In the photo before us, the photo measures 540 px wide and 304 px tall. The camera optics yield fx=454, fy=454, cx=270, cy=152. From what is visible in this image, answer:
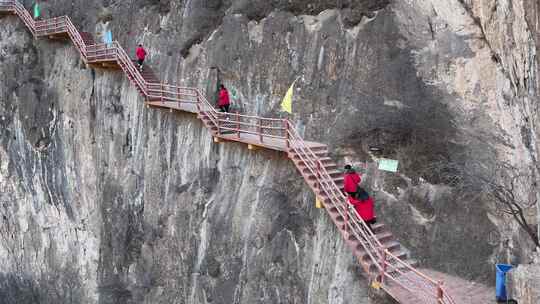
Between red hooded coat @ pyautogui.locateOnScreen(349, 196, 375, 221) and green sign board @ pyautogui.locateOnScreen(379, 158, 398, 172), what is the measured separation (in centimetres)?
150

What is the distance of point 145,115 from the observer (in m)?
19.7

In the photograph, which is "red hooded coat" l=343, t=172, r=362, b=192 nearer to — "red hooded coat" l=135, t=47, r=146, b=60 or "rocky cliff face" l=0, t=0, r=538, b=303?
"rocky cliff face" l=0, t=0, r=538, b=303

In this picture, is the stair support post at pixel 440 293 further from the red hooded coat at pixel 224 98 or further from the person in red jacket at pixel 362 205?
the red hooded coat at pixel 224 98

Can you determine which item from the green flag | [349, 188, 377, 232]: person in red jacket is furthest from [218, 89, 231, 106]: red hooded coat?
the green flag

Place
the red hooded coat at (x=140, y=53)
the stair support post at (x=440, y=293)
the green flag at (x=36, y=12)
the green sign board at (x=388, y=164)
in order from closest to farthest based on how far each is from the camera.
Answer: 1. the stair support post at (x=440, y=293)
2. the green sign board at (x=388, y=164)
3. the red hooded coat at (x=140, y=53)
4. the green flag at (x=36, y=12)

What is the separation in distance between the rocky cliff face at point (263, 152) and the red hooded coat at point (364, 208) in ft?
3.69

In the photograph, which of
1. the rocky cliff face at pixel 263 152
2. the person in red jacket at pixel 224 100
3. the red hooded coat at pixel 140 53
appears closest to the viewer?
the rocky cliff face at pixel 263 152

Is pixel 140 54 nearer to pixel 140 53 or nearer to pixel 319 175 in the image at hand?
pixel 140 53

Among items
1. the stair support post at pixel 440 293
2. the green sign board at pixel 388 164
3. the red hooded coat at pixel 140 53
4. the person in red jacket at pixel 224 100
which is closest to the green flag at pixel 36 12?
the red hooded coat at pixel 140 53

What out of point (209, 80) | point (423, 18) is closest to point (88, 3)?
point (209, 80)

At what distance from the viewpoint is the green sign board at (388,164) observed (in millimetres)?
12883

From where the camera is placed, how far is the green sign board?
12.9 meters

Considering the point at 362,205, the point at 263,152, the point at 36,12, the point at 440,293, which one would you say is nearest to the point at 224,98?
the point at 263,152

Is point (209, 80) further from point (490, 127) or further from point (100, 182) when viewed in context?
point (490, 127)
